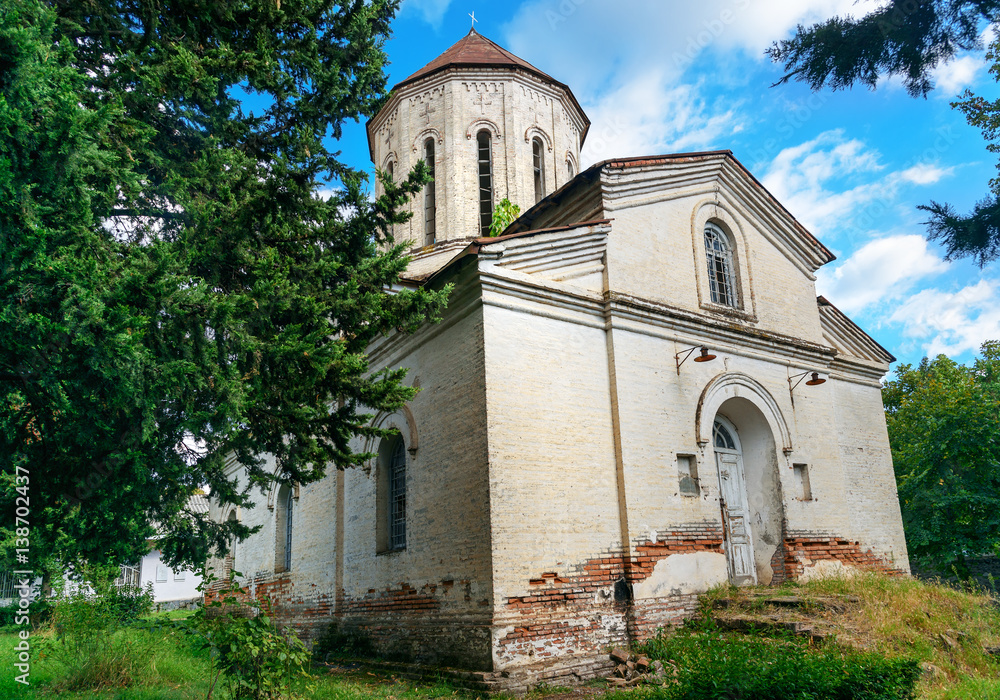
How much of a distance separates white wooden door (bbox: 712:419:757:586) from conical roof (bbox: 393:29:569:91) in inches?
→ 413

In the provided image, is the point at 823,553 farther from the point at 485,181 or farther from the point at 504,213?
the point at 485,181

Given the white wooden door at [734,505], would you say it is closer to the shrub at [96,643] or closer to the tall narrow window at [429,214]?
the tall narrow window at [429,214]

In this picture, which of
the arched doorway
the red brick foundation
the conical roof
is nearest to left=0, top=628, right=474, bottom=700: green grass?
the arched doorway

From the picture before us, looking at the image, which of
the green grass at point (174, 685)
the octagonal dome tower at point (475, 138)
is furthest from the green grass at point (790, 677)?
the octagonal dome tower at point (475, 138)

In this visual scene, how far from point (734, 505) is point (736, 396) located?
1987mm

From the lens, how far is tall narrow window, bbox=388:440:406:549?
452 inches

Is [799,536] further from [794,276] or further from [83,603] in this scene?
[83,603]

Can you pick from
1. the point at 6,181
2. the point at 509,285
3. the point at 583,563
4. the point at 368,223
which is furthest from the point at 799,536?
the point at 6,181

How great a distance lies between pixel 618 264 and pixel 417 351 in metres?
3.60

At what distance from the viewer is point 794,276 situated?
45.9 ft

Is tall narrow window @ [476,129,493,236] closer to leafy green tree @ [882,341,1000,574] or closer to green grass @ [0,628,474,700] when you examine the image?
green grass @ [0,628,474,700]

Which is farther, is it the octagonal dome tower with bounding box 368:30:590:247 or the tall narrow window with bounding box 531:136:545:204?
the tall narrow window with bounding box 531:136:545:204

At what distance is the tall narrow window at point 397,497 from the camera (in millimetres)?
11477

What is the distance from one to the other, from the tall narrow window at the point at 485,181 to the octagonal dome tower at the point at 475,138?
2 centimetres
